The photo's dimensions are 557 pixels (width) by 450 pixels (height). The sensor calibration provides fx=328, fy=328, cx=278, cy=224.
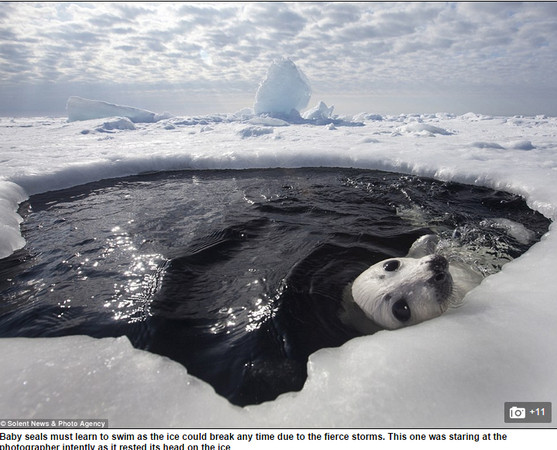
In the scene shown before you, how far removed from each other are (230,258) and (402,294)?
1.92 metres

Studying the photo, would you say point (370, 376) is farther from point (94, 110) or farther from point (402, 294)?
point (94, 110)

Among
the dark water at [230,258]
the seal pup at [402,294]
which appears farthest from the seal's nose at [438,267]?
the dark water at [230,258]

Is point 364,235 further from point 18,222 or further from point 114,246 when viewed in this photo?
point 18,222

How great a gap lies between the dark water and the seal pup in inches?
7.9

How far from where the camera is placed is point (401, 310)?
7.93ft

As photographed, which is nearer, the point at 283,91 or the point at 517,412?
the point at 517,412

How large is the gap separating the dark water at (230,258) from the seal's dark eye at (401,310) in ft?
1.25

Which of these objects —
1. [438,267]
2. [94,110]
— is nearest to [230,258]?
[438,267]

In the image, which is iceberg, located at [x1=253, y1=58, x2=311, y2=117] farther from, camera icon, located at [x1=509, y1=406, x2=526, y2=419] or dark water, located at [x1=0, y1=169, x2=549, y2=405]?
camera icon, located at [x1=509, y1=406, x2=526, y2=419]

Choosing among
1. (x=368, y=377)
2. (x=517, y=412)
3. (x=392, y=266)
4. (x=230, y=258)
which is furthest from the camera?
(x=230, y=258)

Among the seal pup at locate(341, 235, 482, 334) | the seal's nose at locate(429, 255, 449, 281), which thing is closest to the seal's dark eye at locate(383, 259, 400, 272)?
the seal pup at locate(341, 235, 482, 334)

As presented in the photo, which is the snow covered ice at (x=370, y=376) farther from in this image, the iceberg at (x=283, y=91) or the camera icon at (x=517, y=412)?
the iceberg at (x=283, y=91)

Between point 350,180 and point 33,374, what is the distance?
5.78 metres

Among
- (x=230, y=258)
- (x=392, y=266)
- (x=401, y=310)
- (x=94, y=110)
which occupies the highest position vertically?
(x=392, y=266)
